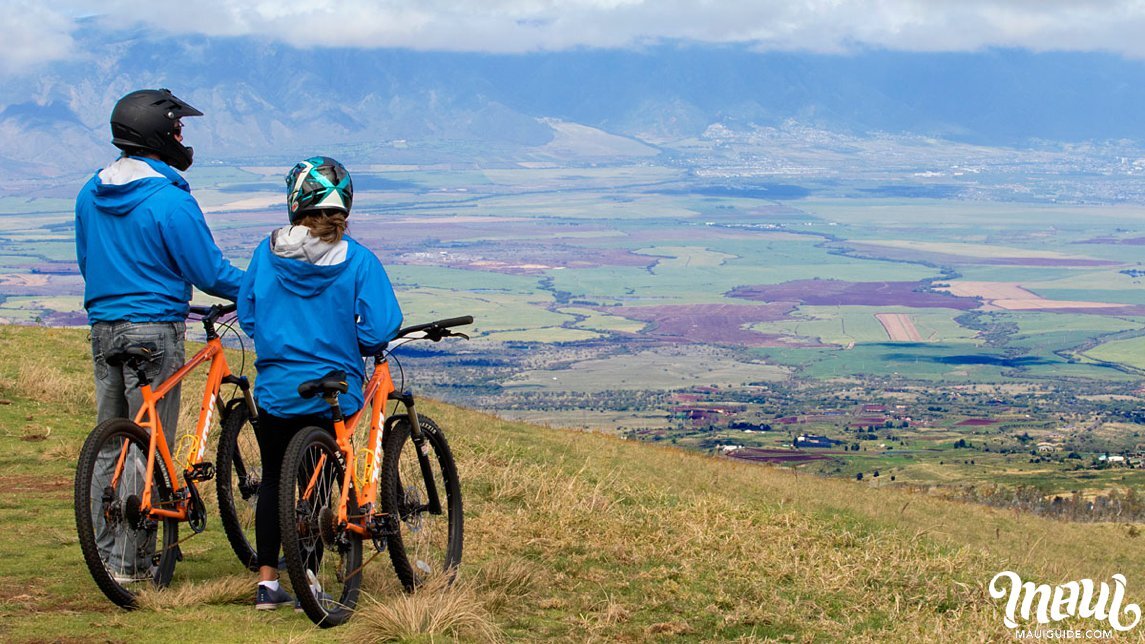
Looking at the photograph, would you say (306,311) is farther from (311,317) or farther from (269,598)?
(269,598)

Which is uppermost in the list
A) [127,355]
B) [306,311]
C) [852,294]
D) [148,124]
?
[148,124]

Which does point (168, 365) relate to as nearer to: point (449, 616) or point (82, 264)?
point (82, 264)

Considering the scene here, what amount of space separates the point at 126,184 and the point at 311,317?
1345 mm

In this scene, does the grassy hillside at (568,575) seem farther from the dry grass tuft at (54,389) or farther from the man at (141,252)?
the man at (141,252)

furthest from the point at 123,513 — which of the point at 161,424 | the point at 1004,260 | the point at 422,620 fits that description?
the point at 1004,260

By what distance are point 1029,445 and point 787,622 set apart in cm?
6428

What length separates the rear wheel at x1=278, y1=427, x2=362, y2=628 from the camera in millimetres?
6234

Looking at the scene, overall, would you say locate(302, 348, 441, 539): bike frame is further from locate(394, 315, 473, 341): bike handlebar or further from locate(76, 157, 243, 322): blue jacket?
locate(76, 157, 243, 322): blue jacket

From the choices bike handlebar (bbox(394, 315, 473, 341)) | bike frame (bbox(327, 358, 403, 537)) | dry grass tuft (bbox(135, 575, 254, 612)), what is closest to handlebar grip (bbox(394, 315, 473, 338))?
bike handlebar (bbox(394, 315, 473, 341))

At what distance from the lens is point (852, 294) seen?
158375 millimetres

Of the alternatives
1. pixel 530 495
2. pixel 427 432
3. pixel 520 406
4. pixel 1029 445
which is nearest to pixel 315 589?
pixel 427 432

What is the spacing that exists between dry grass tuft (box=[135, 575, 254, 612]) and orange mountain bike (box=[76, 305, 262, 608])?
0.29 feet

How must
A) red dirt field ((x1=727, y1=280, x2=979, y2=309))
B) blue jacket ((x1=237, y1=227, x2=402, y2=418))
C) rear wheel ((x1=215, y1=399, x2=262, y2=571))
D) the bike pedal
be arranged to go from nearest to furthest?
A: blue jacket ((x1=237, y1=227, x2=402, y2=418)) < the bike pedal < rear wheel ((x1=215, y1=399, x2=262, y2=571)) < red dirt field ((x1=727, y1=280, x2=979, y2=309))

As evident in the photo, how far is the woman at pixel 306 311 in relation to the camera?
253 inches
